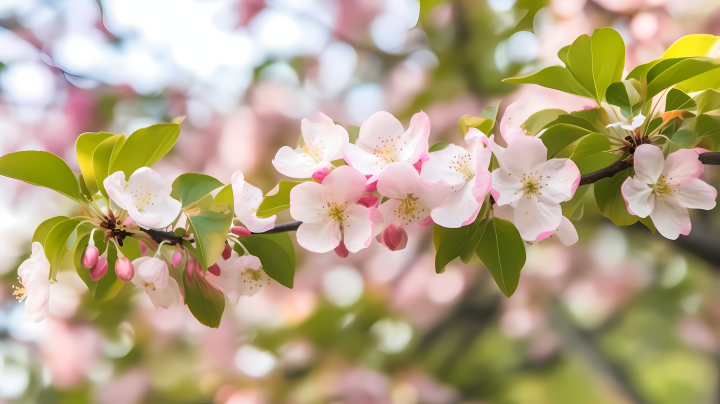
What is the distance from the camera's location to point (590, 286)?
1237mm

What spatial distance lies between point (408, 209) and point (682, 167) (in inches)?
8.9

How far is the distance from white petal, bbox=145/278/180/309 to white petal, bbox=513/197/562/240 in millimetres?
323

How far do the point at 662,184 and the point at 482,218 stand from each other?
15 centimetres

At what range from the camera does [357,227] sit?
0.36 m

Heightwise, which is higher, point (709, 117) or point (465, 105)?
point (709, 117)

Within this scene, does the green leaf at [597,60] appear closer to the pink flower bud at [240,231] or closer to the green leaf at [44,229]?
the pink flower bud at [240,231]

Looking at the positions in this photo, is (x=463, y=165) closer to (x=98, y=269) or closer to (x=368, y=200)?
(x=368, y=200)

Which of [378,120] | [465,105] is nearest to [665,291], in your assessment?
[465,105]


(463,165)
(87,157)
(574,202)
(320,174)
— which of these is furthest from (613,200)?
(87,157)

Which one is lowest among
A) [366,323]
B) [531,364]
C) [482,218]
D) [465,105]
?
[531,364]

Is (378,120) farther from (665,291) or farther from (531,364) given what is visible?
(665,291)

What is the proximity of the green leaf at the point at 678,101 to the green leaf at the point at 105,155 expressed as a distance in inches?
18.4

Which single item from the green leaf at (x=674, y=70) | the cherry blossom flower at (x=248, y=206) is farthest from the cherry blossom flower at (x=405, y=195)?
the green leaf at (x=674, y=70)

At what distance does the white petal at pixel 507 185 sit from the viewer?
1.11 ft
